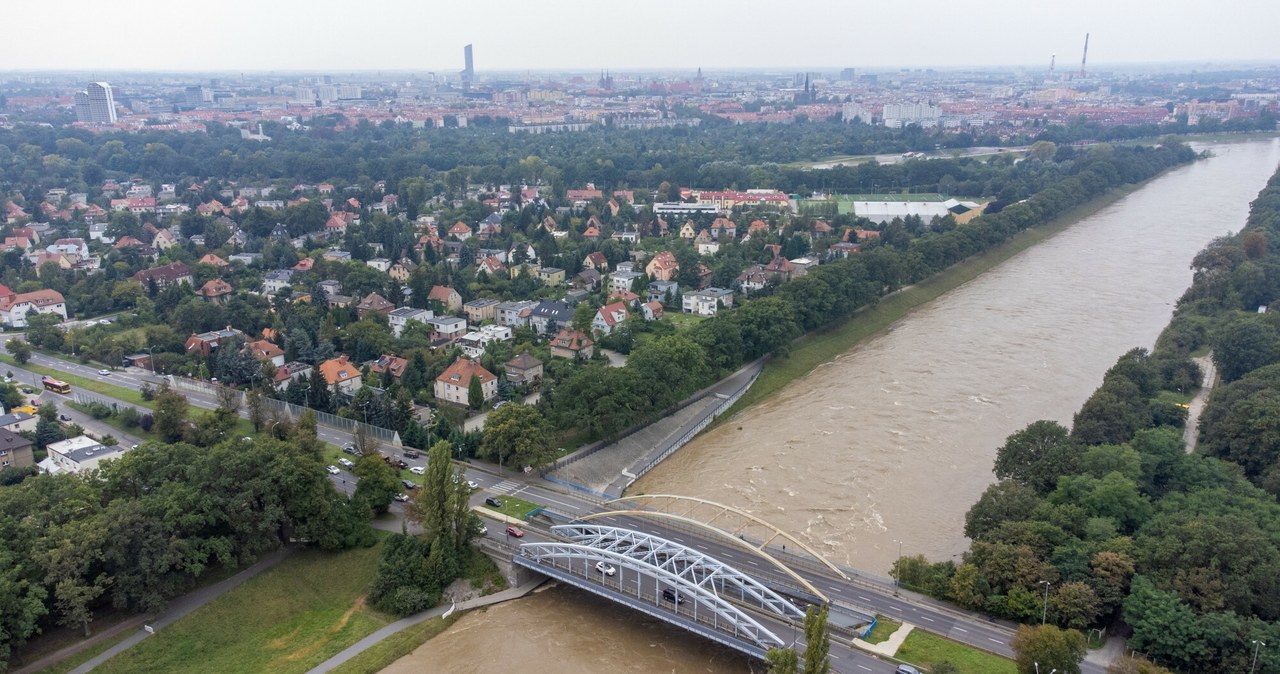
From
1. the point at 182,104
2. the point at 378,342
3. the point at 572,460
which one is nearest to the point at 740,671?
the point at 572,460

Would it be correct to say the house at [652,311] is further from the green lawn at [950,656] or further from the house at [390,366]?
the green lawn at [950,656]

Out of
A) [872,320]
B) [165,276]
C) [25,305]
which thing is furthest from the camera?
[165,276]

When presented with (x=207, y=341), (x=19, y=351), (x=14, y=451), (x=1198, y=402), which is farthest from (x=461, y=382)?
(x=1198, y=402)

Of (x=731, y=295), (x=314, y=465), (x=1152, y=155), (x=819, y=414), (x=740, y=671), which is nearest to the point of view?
(x=740, y=671)

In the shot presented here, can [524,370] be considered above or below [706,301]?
below

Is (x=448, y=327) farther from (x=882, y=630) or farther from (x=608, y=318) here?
(x=882, y=630)

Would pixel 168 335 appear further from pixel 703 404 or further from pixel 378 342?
pixel 703 404

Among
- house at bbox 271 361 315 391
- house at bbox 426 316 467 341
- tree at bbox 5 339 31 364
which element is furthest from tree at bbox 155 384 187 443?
house at bbox 426 316 467 341

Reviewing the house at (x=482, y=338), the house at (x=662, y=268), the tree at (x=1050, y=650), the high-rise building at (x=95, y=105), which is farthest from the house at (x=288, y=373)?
the high-rise building at (x=95, y=105)
